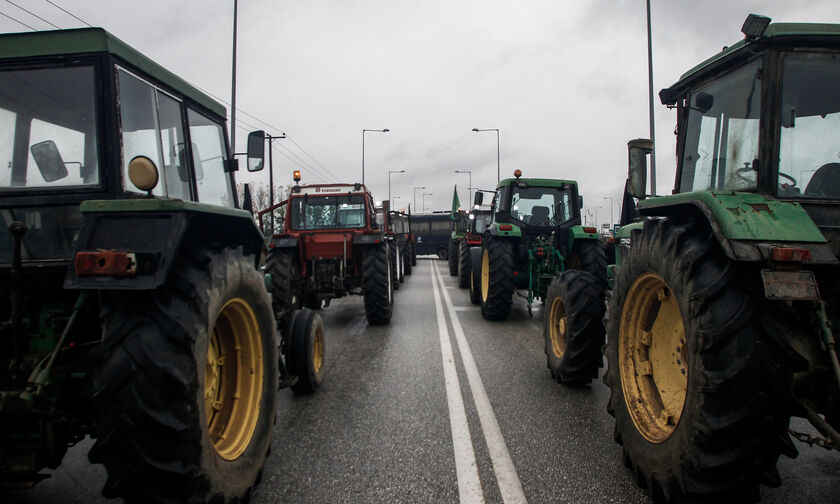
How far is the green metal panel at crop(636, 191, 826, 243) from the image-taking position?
2.51m

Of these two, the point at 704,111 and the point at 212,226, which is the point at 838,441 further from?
the point at 212,226

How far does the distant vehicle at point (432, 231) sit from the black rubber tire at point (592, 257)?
26.7 meters

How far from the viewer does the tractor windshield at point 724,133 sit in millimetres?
3082

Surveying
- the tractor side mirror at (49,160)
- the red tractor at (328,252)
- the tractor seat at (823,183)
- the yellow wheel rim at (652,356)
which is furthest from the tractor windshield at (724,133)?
the red tractor at (328,252)

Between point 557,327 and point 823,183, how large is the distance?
2.96m

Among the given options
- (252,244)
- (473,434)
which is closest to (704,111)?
(473,434)

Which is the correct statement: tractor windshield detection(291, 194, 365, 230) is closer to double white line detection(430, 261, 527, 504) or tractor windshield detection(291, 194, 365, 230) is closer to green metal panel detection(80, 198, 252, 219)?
double white line detection(430, 261, 527, 504)

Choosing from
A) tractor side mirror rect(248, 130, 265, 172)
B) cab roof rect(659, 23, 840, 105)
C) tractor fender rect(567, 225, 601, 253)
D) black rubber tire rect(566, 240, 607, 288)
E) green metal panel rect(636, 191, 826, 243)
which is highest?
cab roof rect(659, 23, 840, 105)

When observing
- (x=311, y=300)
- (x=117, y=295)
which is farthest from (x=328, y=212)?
(x=117, y=295)

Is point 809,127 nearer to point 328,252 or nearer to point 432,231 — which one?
point 328,252

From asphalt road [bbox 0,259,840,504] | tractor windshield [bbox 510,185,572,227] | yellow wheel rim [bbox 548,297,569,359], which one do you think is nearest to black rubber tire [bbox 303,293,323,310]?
asphalt road [bbox 0,259,840,504]

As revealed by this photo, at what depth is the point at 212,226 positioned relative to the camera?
312 centimetres

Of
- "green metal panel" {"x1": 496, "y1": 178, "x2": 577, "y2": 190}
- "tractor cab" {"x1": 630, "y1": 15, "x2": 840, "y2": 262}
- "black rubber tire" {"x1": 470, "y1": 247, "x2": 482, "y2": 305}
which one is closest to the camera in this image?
"tractor cab" {"x1": 630, "y1": 15, "x2": 840, "y2": 262}

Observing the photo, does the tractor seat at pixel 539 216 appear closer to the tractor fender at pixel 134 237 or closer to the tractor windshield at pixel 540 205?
the tractor windshield at pixel 540 205
